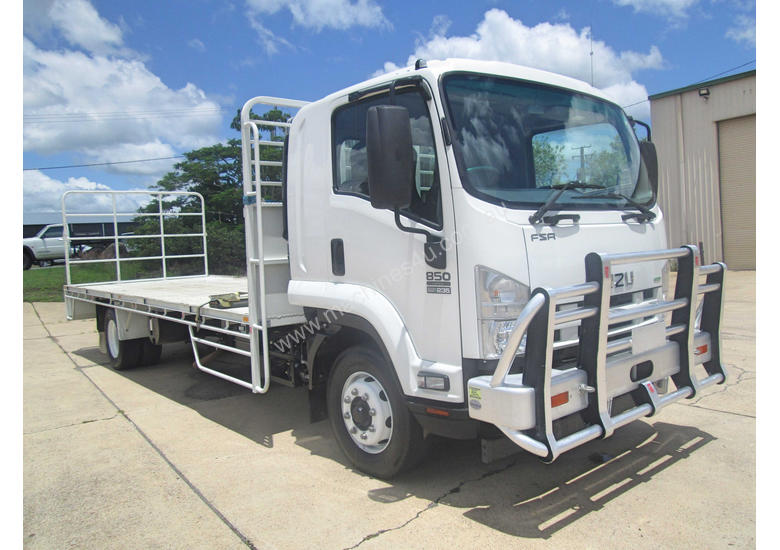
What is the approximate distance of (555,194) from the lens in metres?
3.24

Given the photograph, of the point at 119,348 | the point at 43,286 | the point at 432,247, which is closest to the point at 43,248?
the point at 43,286

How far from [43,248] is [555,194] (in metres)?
31.1

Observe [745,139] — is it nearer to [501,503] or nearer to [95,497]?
[501,503]

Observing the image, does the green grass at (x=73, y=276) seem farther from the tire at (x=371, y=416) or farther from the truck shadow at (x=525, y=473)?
the tire at (x=371, y=416)

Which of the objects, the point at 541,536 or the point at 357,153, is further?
the point at 357,153

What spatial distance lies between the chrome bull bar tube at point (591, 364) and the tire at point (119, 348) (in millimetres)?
5971

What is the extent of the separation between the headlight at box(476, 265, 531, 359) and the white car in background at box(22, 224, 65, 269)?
30110mm

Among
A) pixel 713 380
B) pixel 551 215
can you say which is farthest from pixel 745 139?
pixel 551 215

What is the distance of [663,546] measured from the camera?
9.48 feet

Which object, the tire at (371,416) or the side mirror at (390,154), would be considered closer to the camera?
the side mirror at (390,154)

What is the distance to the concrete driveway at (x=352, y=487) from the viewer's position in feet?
10.2

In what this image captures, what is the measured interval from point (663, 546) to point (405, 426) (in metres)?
1.49

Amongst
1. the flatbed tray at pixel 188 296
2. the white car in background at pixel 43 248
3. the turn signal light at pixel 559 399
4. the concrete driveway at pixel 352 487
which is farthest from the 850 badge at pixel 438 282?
the white car in background at pixel 43 248

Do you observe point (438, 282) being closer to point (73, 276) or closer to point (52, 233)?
point (73, 276)
